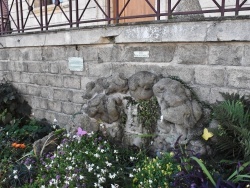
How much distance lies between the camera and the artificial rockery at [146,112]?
274cm

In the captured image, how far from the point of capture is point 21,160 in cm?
358

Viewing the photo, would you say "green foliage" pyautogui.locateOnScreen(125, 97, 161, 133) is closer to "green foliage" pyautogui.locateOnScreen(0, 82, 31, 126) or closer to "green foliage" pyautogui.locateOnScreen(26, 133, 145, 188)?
"green foliage" pyautogui.locateOnScreen(26, 133, 145, 188)

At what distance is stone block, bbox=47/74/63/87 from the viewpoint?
15.1ft

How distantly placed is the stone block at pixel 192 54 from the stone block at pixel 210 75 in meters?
0.08

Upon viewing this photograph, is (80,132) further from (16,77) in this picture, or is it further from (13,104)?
(16,77)

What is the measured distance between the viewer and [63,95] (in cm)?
459

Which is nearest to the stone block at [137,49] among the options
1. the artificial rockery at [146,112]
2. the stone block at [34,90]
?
the artificial rockery at [146,112]

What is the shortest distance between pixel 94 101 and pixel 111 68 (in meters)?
0.71

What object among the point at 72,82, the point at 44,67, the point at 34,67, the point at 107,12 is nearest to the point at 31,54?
the point at 34,67

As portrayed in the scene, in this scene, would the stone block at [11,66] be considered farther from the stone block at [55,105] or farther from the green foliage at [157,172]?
the green foliage at [157,172]

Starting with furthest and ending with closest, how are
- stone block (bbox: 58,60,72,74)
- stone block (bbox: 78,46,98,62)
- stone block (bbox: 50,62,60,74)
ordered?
stone block (bbox: 50,62,60,74)
stone block (bbox: 58,60,72,74)
stone block (bbox: 78,46,98,62)

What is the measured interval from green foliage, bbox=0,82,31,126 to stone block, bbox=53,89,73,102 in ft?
3.08

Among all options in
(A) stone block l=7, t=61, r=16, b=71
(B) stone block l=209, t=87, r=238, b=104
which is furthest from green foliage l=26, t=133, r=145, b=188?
(A) stone block l=7, t=61, r=16, b=71

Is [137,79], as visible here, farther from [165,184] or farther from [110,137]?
[165,184]
